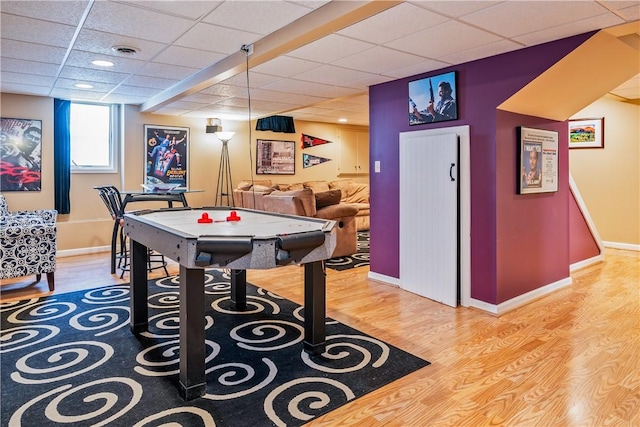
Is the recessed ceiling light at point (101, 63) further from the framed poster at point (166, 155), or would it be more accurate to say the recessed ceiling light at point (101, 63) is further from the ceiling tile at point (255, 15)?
the framed poster at point (166, 155)

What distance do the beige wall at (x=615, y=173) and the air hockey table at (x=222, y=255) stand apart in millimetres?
5560

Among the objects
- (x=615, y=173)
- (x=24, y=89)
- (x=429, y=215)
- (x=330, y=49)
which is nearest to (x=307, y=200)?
(x=429, y=215)

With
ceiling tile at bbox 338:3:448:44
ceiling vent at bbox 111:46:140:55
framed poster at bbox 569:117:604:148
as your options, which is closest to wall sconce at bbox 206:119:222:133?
ceiling vent at bbox 111:46:140:55

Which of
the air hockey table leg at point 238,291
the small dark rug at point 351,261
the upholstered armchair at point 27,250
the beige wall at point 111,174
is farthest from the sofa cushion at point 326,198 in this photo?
the upholstered armchair at point 27,250

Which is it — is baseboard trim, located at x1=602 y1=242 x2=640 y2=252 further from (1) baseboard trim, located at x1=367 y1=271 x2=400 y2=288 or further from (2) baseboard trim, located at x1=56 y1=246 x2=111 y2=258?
(2) baseboard trim, located at x1=56 y1=246 x2=111 y2=258

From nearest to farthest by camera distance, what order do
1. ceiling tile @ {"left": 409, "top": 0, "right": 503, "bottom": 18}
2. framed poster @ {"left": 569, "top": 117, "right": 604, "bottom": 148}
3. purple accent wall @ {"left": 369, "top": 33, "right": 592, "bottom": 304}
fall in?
ceiling tile @ {"left": 409, "top": 0, "right": 503, "bottom": 18} → purple accent wall @ {"left": 369, "top": 33, "right": 592, "bottom": 304} → framed poster @ {"left": 569, "top": 117, "right": 604, "bottom": 148}

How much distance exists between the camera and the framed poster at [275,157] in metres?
7.83

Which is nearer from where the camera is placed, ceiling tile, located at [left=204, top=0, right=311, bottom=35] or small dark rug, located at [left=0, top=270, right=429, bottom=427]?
small dark rug, located at [left=0, top=270, right=429, bottom=427]

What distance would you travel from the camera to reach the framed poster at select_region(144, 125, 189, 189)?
654 centimetres

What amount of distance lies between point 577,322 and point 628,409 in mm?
1316

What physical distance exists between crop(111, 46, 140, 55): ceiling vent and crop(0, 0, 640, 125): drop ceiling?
0.03 metres

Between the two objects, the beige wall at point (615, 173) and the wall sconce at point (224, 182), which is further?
the wall sconce at point (224, 182)

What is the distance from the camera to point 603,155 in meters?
6.30

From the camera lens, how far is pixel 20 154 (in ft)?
18.1
